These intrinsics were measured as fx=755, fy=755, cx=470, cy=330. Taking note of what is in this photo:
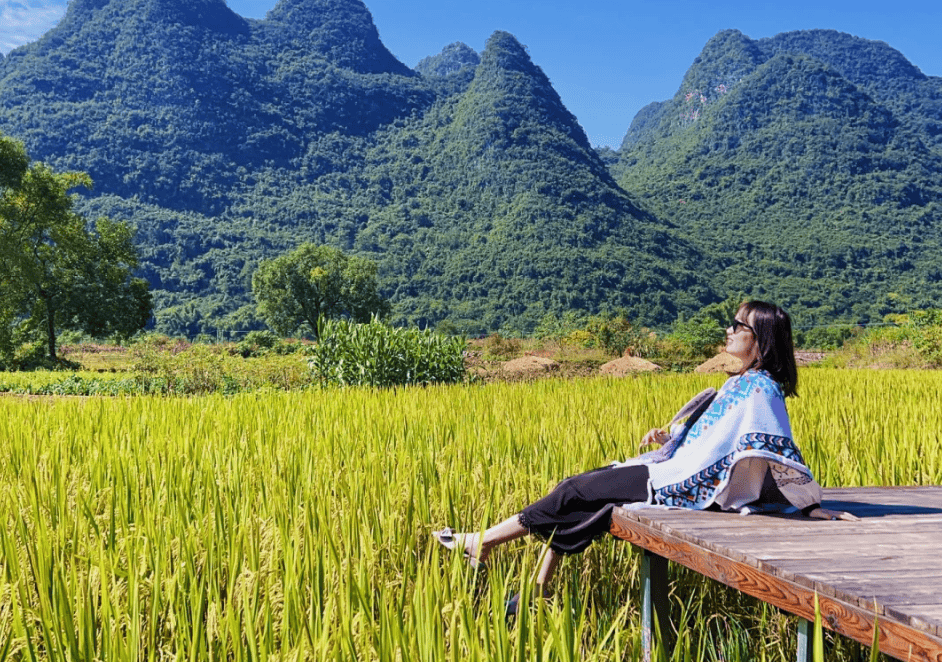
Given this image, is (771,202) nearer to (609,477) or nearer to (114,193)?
(114,193)

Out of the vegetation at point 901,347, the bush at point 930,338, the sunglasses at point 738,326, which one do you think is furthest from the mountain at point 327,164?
the sunglasses at point 738,326

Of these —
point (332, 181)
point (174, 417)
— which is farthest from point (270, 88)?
point (174, 417)

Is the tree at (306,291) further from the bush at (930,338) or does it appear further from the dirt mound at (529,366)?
the dirt mound at (529,366)

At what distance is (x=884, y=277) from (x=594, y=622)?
61746 mm

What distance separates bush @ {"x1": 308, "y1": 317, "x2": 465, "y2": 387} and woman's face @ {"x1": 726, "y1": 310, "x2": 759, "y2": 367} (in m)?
6.96

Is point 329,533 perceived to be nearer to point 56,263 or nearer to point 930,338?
point 930,338

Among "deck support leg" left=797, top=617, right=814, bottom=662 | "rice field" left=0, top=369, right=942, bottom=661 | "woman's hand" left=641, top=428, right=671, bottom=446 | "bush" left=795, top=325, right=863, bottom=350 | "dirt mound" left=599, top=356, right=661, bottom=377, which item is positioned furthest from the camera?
"bush" left=795, top=325, right=863, bottom=350

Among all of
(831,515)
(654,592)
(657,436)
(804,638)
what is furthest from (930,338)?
(804,638)

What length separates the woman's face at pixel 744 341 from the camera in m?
2.38

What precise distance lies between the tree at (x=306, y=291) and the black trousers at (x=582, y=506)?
4260 centimetres

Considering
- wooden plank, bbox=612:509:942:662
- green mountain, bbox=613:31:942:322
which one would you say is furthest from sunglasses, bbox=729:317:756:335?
green mountain, bbox=613:31:942:322

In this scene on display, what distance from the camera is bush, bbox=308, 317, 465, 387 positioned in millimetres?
9320

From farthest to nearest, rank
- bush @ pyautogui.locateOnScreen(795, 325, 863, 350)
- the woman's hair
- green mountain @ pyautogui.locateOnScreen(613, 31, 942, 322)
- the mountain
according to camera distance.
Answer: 1. the mountain
2. green mountain @ pyautogui.locateOnScreen(613, 31, 942, 322)
3. bush @ pyautogui.locateOnScreen(795, 325, 863, 350)
4. the woman's hair

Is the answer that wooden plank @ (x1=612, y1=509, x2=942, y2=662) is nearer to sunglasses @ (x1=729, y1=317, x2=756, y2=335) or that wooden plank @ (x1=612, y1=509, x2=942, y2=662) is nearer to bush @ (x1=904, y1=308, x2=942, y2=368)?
sunglasses @ (x1=729, y1=317, x2=756, y2=335)
